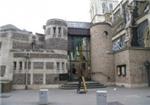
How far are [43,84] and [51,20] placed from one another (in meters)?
8.43

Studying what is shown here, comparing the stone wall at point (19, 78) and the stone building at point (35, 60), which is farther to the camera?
the stone building at point (35, 60)

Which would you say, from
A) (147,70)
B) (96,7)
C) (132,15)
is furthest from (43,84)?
(96,7)

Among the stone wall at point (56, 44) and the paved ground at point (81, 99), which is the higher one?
the stone wall at point (56, 44)

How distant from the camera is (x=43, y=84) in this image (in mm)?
23422

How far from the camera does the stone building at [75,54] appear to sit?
22.6 m

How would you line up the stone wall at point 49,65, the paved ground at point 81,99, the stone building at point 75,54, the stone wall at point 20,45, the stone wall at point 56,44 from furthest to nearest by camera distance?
the stone wall at point 56,44 < the stone wall at point 20,45 < the stone wall at point 49,65 < the stone building at point 75,54 < the paved ground at point 81,99

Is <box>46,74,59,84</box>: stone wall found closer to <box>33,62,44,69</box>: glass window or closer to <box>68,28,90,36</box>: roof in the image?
<box>33,62,44,69</box>: glass window

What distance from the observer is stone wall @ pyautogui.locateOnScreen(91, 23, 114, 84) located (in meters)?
26.7

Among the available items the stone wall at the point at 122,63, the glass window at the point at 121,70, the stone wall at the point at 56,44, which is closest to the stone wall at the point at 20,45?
the stone wall at the point at 56,44

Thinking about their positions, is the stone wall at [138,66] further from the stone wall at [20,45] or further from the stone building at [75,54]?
the stone wall at [20,45]

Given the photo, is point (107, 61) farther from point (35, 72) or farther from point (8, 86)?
point (8, 86)

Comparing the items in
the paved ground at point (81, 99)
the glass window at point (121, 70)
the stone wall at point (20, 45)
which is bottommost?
the paved ground at point (81, 99)

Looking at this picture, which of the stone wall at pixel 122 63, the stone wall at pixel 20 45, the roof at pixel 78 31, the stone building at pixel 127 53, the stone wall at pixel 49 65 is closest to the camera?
the stone building at pixel 127 53

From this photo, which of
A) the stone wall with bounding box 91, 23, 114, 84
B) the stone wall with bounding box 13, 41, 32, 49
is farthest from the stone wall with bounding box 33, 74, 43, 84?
the stone wall with bounding box 91, 23, 114, 84
